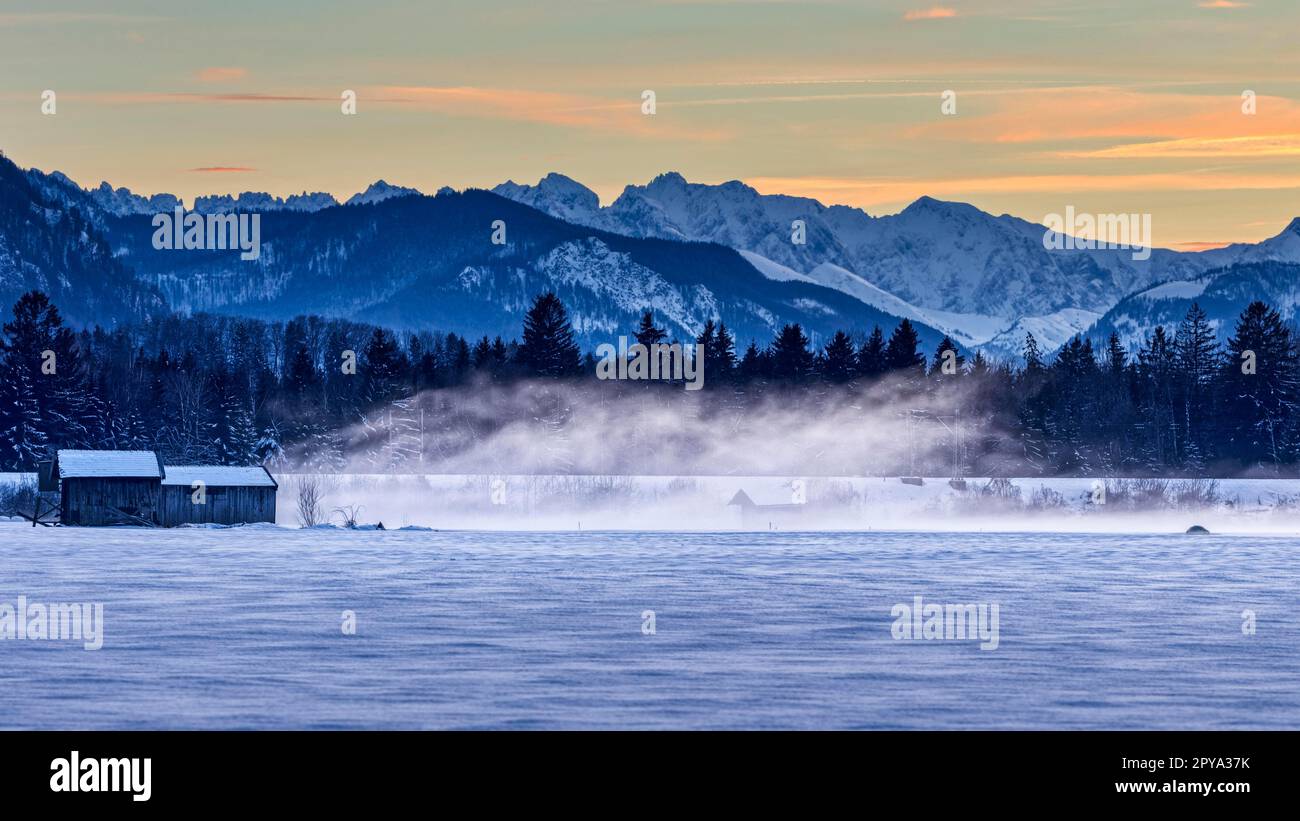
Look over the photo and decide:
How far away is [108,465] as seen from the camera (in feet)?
237

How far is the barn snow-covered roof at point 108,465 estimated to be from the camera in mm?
Result: 71188

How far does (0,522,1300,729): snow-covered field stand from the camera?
76.5 ft

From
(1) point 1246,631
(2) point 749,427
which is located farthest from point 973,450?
(1) point 1246,631

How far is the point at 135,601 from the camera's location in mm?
37500

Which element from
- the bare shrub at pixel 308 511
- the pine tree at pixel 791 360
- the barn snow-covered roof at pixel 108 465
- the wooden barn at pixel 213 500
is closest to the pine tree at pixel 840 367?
the pine tree at pixel 791 360

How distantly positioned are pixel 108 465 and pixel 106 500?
5.66 feet

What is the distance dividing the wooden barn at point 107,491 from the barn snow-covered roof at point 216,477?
2.64 ft

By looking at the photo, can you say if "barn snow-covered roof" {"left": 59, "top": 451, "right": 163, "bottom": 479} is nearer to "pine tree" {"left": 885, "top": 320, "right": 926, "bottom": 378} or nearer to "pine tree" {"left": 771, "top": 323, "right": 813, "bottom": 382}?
"pine tree" {"left": 771, "top": 323, "right": 813, "bottom": 382}

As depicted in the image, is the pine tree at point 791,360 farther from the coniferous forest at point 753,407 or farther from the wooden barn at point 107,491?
the wooden barn at point 107,491

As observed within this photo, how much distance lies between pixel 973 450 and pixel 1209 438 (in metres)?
17.0

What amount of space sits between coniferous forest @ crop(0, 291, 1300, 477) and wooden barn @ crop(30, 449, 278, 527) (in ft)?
138

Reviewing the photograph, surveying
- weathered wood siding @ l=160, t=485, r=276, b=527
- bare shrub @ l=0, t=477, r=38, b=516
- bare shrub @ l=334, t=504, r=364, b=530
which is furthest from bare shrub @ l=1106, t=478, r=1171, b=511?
bare shrub @ l=0, t=477, r=38, b=516
